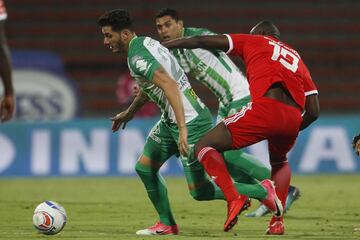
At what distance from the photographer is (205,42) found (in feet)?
23.1

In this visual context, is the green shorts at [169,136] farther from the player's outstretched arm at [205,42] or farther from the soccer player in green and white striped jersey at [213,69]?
the soccer player in green and white striped jersey at [213,69]

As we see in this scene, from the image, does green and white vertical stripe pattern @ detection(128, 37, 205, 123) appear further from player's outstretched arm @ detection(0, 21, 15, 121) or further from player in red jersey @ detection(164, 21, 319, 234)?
player's outstretched arm @ detection(0, 21, 15, 121)

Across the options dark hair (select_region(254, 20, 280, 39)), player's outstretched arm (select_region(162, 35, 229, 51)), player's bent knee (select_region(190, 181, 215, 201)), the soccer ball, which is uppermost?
player's outstretched arm (select_region(162, 35, 229, 51))

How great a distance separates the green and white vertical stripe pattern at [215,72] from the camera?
9.06m

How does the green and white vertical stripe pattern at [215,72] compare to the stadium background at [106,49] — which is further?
the stadium background at [106,49]

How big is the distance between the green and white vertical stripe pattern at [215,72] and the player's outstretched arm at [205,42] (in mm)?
1896

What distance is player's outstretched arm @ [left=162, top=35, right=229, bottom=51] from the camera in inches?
278

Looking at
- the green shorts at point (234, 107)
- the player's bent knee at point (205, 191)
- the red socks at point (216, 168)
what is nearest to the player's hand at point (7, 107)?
the red socks at point (216, 168)

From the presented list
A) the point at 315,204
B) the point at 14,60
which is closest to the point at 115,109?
the point at 14,60

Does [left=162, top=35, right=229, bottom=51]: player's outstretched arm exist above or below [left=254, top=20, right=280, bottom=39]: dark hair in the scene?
above

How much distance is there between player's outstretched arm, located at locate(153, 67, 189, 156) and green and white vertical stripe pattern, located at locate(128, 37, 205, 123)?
0.22 ft

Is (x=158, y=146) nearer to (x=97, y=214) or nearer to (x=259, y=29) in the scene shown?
(x=259, y=29)

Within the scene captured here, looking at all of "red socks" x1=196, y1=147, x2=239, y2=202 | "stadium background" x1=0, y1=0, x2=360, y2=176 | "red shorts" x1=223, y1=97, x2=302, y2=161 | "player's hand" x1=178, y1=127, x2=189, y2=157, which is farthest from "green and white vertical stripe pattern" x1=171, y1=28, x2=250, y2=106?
"stadium background" x1=0, y1=0, x2=360, y2=176

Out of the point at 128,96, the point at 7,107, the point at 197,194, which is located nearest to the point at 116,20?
the point at 7,107
